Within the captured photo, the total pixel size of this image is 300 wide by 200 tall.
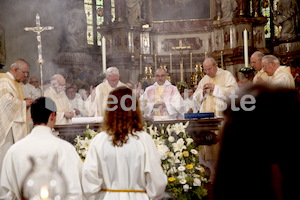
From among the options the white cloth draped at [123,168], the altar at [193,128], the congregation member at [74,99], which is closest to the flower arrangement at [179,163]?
the altar at [193,128]

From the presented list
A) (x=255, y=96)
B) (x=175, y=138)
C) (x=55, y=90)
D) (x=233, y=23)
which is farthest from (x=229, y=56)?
(x=255, y=96)

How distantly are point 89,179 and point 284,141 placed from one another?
238 centimetres

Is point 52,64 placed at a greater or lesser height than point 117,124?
greater

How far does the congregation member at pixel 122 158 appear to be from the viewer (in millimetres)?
3371

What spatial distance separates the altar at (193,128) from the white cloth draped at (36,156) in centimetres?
225

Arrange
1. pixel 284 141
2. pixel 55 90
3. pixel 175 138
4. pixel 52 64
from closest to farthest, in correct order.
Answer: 1. pixel 284 141
2. pixel 175 138
3. pixel 55 90
4. pixel 52 64

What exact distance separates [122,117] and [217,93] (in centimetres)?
408

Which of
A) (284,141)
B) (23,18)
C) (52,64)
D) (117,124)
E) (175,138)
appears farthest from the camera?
(52,64)

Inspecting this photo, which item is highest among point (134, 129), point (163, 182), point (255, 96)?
point (255, 96)

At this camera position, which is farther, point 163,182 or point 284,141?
point 163,182

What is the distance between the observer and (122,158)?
337 cm

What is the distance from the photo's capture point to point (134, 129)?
3.43 metres

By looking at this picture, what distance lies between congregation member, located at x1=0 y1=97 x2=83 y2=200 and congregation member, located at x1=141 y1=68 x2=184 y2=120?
362 cm

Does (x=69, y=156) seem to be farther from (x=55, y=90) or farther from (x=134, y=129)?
(x=55, y=90)
